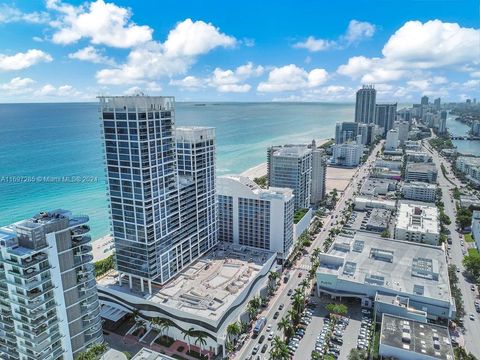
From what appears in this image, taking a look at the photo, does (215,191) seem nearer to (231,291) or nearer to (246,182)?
(246,182)

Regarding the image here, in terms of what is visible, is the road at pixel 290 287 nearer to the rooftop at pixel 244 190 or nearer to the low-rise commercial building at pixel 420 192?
the rooftop at pixel 244 190

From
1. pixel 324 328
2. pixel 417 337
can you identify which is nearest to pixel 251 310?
pixel 324 328

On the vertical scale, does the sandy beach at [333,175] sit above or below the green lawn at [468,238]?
above

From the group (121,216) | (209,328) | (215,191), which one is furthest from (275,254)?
(121,216)

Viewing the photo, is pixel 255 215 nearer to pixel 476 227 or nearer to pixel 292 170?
pixel 292 170

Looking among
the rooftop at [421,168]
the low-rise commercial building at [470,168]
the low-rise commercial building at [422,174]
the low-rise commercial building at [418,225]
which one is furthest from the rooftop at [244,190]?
the low-rise commercial building at [470,168]
